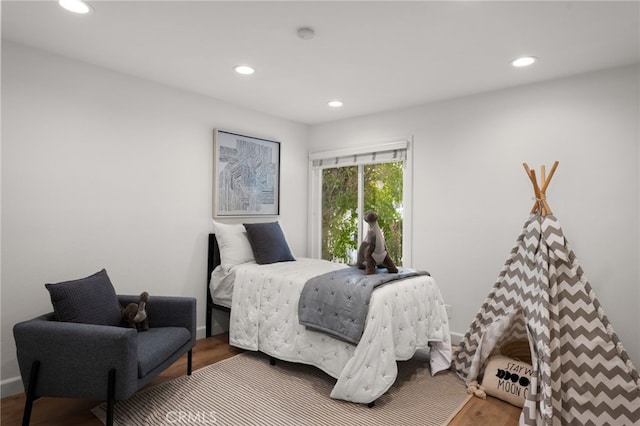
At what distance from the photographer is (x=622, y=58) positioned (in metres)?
2.66

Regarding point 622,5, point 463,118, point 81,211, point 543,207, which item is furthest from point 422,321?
point 81,211

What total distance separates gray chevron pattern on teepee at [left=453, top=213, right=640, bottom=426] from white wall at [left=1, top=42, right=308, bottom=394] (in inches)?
114

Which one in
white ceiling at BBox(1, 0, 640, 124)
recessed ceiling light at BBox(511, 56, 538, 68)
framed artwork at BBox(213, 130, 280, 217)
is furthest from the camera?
framed artwork at BBox(213, 130, 280, 217)

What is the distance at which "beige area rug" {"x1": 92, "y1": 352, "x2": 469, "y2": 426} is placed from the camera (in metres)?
2.25

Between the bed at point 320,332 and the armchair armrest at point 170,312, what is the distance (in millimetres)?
631

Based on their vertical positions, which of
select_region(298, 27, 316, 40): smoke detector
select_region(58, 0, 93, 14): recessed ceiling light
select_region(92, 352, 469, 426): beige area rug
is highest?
select_region(58, 0, 93, 14): recessed ceiling light

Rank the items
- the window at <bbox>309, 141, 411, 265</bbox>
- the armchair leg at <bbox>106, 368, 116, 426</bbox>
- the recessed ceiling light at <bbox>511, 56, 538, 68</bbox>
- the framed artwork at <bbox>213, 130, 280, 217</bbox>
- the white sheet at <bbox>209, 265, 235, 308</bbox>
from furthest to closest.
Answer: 1. the window at <bbox>309, 141, 411, 265</bbox>
2. the framed artwork at <bbox>213, 130, 280, 217</bbox>
3. the white sheet at <bbox>209, 265, 235, 308</bbox>
4. the recessed ceiling light at <bbox>511, 56, 538, 68</bbox>
5. the armchair leg at <bbox>106, 368, 116, 426</bbox>

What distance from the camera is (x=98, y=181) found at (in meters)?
2.92

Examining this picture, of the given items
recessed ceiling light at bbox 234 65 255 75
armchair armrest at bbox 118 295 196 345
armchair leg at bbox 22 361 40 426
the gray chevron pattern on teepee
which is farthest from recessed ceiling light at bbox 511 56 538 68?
armchair leg at bbox 22 361 40 426

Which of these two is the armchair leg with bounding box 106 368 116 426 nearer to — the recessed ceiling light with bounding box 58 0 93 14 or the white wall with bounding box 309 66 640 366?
the recessed ceiling light with bounding box 58 0 93 14

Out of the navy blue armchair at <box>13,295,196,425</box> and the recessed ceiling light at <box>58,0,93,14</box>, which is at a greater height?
the recessed ceiling light at <box>58,0,93,14</box>

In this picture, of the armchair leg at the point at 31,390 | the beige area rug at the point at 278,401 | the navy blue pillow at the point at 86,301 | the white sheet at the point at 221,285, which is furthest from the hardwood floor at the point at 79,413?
the white sheet at the point at 221,285

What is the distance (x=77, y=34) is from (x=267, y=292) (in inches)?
90.3

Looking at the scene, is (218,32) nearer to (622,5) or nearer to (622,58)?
(622,5)
